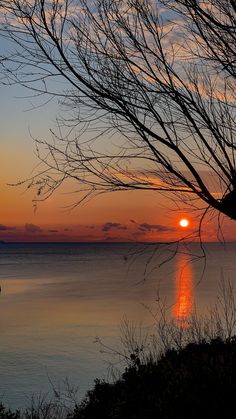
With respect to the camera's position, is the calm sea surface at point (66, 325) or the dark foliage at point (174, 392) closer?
the dark foliage at point (174, 392)

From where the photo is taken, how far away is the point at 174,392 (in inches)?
319

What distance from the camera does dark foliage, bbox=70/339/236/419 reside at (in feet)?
24.6

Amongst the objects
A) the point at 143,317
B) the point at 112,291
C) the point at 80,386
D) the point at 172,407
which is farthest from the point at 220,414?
the point at 112,291

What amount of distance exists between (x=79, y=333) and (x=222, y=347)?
33.5 m

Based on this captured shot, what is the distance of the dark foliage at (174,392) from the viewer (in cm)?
749

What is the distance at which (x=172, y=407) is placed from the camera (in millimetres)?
7648

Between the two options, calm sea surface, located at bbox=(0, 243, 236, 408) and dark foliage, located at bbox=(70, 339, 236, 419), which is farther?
calm sea surface, located at bbox=(0, 243, 236, 408)

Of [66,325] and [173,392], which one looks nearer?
[173,392]

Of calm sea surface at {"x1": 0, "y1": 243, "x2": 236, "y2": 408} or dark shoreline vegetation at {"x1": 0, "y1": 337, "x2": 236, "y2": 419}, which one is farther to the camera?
calm sea surface at {"x1": 0, "y1": 243, "x2": 236, "y2": 408}

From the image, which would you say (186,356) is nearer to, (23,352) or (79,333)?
(23,352)

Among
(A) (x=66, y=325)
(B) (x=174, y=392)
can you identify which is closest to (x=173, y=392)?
(B) (x=174, y=392)

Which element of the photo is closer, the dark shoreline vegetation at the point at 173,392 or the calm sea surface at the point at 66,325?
the dark shoreline vegetation at the point at 173,392

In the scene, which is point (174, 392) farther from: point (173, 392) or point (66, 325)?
point (66, 325)

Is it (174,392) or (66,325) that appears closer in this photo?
(174,392)
